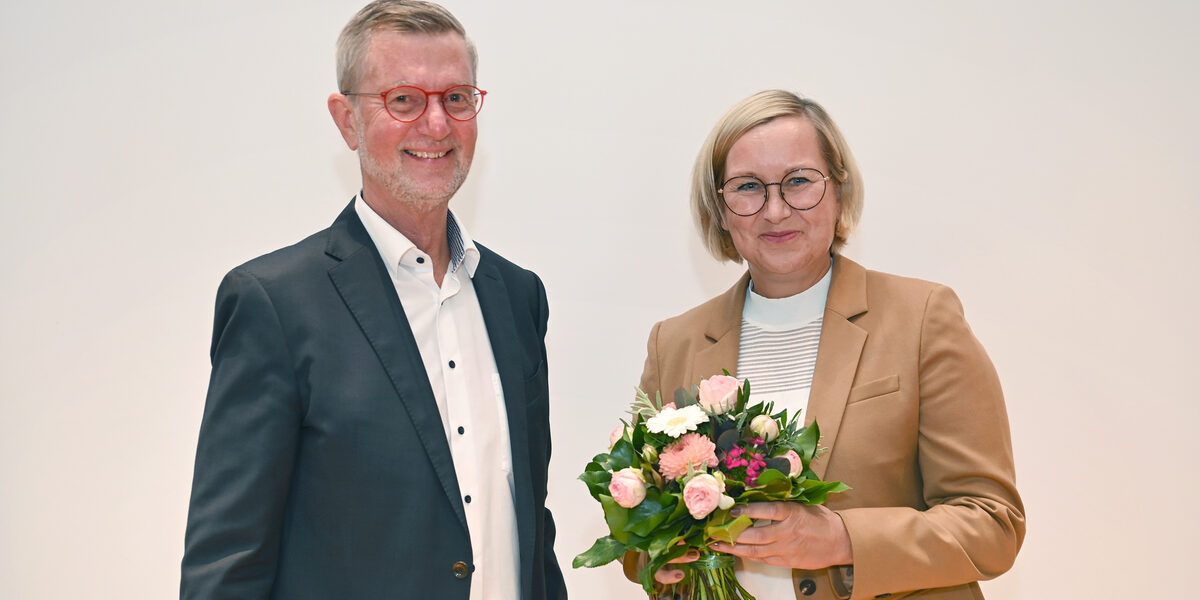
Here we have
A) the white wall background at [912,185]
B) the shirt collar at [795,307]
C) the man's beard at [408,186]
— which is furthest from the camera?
the white wall background at [912,185]

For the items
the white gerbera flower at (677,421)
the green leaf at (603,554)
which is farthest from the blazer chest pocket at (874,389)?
the green leaf at (603,554)

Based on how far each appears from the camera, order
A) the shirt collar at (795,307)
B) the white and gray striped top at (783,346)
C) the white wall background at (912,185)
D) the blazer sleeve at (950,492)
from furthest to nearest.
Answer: the white wall background at (912,185) < the shirt collar at (795,307) < the white and gray striped top at (783,346) < the blazer sleeve at (950,492)

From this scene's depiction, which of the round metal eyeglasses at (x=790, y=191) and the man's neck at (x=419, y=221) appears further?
the round metal eyeglasses at (x=790, y=191)

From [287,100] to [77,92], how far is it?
2.56 ft

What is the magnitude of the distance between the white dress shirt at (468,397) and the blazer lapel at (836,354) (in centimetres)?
76

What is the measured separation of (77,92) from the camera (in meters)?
3.58

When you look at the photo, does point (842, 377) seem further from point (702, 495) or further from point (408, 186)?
point (408, 186)

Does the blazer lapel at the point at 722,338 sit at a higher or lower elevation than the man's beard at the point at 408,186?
lower

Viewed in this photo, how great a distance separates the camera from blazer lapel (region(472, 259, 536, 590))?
7.30 feet

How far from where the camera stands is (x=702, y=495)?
1.90 metres

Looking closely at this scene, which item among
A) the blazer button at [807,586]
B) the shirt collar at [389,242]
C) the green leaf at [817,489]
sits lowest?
the blazer button at [807,586]

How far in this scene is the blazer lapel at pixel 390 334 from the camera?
2057 millimetres

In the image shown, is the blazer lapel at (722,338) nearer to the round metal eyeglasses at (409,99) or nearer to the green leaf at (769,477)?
the green leaf at (769,477)

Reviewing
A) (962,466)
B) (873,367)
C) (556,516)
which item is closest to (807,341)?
(873,367)
